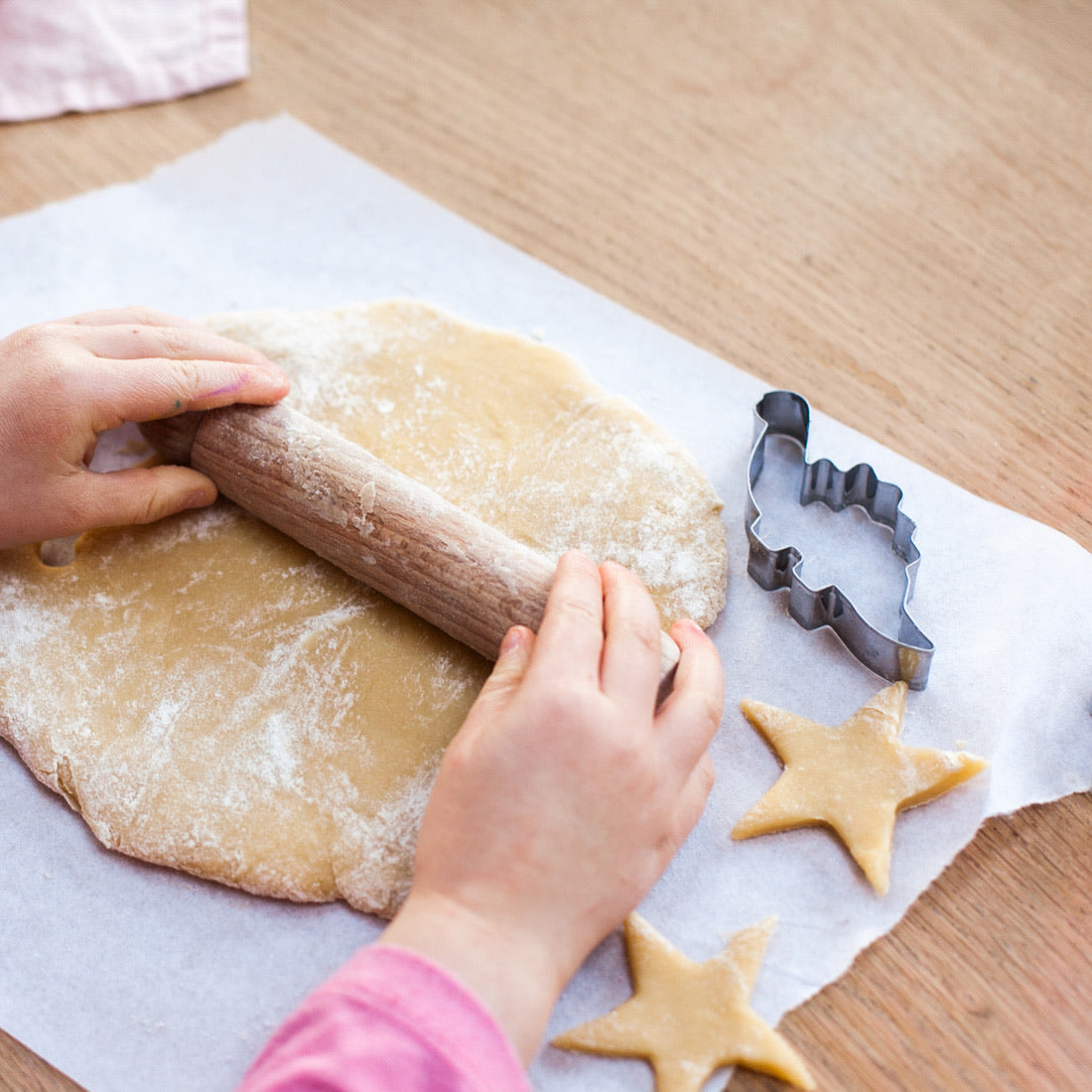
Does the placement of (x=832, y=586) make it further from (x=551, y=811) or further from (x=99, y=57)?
(x=99, y=57)

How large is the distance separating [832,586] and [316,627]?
0.66 metres

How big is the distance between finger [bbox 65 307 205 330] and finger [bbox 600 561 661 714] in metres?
0.74

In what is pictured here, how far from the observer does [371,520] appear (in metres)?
1.27

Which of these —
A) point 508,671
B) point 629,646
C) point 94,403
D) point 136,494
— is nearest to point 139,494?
point 136,494

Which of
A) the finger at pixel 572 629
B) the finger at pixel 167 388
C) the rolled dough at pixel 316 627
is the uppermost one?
the finger at pixel 167 388

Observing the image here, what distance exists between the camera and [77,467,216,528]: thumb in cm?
135

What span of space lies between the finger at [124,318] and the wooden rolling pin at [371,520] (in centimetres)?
15

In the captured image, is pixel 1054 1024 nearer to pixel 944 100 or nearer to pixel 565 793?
pixel 565 793

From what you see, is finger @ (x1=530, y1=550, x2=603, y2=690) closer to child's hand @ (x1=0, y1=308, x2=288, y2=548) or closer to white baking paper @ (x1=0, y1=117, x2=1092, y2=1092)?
white baking paper @ (x1=0, y1=117, x2=1092, y2=1092)

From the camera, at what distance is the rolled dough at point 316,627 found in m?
1.21

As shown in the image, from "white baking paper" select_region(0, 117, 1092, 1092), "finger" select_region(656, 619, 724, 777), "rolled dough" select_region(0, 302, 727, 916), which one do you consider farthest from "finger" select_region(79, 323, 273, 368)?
"finger" select_region(656, 619, 724, 777)

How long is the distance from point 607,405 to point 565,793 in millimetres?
645

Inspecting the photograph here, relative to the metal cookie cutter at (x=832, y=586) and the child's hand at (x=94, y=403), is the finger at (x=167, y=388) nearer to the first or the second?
the child's hand at (x=94, y=403)

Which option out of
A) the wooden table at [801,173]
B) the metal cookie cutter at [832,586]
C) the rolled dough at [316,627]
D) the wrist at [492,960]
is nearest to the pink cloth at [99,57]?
the wooden table at [801,173]
